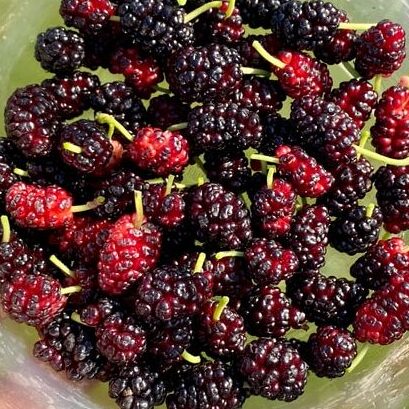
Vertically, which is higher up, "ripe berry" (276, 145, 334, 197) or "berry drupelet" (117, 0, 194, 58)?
"berry drupelet" (117, 0, 194, 58)

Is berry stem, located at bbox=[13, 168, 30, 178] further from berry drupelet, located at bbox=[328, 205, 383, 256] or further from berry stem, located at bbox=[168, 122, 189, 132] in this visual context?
berry drupelet, located at bbox=[328, 205, 383, 256]

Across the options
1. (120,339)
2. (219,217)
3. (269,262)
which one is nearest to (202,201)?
(219,217)

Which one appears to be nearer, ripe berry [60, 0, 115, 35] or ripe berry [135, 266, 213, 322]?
ripe berry [135, 266, 213, 322]

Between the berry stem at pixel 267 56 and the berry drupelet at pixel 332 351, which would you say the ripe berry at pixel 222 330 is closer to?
the berry drupelet at pixel 332 351

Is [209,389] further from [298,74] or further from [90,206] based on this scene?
[298,74]

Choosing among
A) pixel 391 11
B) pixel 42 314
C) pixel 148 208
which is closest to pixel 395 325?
pixel 148 208

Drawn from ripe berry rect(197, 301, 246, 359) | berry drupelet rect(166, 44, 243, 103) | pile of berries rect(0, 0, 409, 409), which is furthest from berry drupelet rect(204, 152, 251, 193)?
ripe berry rect(197, 301, 246, 359)
